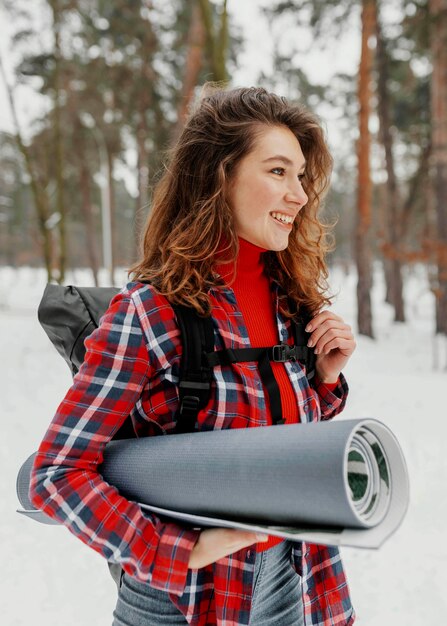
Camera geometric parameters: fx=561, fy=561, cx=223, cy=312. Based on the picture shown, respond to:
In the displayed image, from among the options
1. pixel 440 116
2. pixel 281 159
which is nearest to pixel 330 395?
pixel 281 159

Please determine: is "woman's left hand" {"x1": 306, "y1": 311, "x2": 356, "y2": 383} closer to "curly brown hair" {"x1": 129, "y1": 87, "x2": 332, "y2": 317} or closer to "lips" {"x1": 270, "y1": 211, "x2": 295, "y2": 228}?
"curly brown hair" {"x1": 129, "y1": 87, "x2": 332, "y2": 317}

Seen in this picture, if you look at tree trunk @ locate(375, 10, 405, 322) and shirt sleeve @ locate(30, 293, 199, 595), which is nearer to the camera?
shirt sleeve @ locate(30, 293, 199, 595)

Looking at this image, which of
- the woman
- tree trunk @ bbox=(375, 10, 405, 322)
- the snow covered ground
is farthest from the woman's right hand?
tree trunk @ bbox=(375, 10, 405, 322)

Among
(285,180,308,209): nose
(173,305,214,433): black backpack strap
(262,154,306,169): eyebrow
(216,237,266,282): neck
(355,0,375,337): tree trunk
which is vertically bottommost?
(173,305,214,433): black backpack strap

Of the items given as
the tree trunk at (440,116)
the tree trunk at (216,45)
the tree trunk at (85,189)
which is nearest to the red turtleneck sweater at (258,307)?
the tree trunk at (216,45)

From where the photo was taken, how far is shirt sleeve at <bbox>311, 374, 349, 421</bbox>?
1.64 meters

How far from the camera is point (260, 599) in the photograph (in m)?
1.41

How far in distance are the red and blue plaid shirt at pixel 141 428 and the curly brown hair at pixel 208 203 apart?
81 mm

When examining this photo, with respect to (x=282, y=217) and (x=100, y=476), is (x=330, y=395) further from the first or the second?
(x=100, y=476)

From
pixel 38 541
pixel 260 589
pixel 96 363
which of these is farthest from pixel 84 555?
pixel 96 363

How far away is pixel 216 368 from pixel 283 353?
8.4 inches

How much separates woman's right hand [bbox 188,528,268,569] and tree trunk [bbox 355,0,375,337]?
11.6 meters

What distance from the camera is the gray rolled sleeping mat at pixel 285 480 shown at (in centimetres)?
96

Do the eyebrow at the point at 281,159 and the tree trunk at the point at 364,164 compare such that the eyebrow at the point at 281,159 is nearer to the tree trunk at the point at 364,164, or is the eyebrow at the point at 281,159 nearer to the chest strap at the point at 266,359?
the chest strap at the point at 266,359
